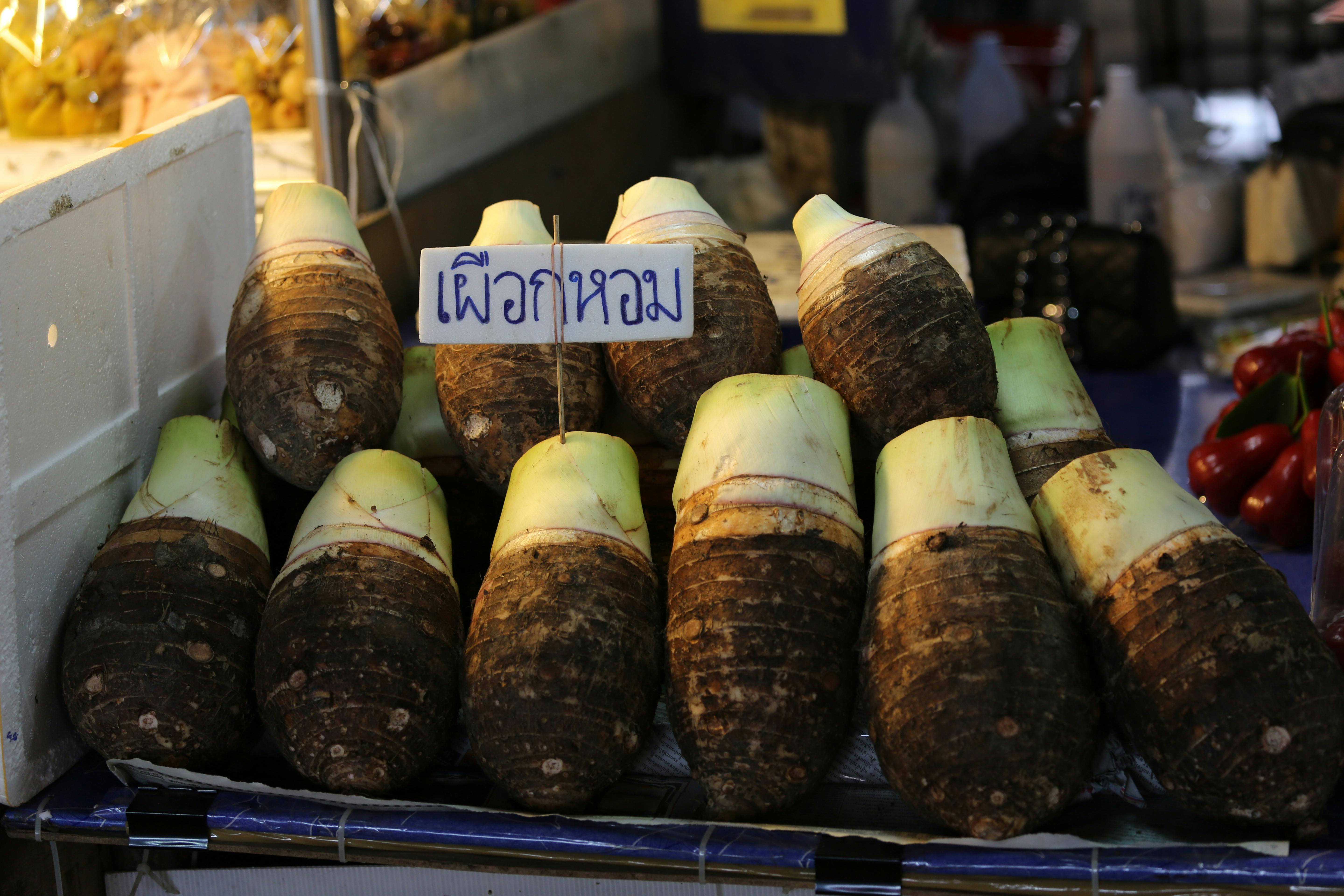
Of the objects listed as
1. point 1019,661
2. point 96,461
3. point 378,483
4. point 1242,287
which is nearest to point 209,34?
point 96,461

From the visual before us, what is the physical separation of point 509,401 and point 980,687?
598 mm

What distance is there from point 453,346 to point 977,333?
59 cm

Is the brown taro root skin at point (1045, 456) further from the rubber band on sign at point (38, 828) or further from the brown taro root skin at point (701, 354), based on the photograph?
the rubber band on sign at point (38, 828)

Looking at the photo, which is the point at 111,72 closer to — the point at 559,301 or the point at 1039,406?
the point at 559,301

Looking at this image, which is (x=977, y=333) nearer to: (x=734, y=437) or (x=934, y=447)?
(x=934, y=447)

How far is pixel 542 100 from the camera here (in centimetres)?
361

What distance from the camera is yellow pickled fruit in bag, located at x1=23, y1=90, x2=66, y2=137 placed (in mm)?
2543

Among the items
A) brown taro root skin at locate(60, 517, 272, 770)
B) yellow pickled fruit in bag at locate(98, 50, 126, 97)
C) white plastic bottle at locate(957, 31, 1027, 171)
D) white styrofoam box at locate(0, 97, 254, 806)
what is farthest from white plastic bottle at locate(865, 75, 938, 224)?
brown taro root skin at locate(60, 517, 272, 770)

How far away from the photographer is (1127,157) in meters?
3.38

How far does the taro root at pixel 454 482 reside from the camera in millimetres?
1442

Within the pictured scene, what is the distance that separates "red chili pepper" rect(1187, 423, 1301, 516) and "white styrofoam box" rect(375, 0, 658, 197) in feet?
6.06

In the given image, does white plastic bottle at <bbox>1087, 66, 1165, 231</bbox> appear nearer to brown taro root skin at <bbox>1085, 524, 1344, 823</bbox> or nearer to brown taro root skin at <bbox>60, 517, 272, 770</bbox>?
brown taro root skin at <bbox>1085, 524, 1344, 823</bbox>

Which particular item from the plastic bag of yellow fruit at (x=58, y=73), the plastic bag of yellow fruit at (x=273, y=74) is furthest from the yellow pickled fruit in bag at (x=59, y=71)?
the plastic bag of yellow fruit at (x=273, y=74)

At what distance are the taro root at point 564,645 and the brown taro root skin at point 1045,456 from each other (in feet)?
1.34
